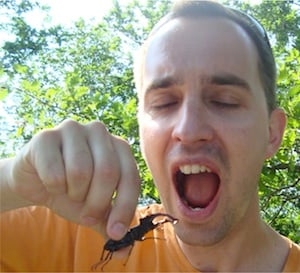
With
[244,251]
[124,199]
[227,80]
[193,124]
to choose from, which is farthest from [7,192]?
[244,251]

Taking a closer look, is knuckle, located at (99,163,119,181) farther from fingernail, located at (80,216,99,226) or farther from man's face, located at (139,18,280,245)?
man's face, located at (139,18,280,245)

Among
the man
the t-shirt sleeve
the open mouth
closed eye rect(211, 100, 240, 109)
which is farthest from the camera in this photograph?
the open mouth

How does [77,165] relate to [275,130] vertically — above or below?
below

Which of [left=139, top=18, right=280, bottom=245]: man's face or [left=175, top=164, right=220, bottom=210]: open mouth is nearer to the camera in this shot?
[left=139, top=18, right=280, bottom=245]: man's face

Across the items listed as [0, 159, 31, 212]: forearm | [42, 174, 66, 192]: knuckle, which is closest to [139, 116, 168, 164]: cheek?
[0, 159, 31, 212]: forearm

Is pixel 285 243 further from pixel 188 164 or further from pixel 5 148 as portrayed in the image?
pixel 5 148

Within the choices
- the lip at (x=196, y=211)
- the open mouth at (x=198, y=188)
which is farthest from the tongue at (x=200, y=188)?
the lip at (x=196, y=211)

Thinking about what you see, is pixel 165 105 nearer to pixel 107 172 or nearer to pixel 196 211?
pixel 196 211
